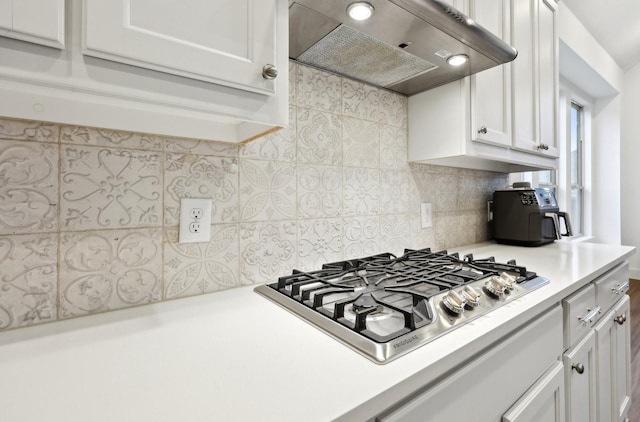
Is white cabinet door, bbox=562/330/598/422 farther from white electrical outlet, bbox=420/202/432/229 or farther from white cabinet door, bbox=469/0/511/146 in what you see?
white cabinet door, bbox=469/0/511/146

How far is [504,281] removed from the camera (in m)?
0.80

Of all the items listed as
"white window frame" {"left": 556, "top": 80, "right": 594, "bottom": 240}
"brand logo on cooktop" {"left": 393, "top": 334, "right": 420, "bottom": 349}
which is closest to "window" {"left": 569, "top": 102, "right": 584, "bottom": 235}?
"white window frame" {"left": 556, "top": 80, "right": 594, "bottom": 240}

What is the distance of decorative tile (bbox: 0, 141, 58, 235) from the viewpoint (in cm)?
63

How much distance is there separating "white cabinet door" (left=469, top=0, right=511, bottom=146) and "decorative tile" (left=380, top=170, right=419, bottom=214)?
33cm

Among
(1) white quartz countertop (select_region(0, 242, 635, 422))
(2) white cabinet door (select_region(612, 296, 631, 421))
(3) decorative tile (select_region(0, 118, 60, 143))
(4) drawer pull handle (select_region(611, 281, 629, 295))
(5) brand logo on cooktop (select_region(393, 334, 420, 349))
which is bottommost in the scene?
(2) white cabinet door (select_region(612, 296, 631, 421))

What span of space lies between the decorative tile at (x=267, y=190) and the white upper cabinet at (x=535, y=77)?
3.57 feet

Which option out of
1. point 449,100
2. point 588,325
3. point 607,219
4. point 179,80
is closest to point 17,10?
point 179,80

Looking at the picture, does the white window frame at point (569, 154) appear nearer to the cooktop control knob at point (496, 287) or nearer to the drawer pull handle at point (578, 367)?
the drawer pull handle at point (578, 367)

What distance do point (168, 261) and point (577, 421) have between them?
1.33 meters

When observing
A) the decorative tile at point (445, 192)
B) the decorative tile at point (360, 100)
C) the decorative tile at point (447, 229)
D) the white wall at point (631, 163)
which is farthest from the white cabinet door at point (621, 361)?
the white wall at point (631, 163)

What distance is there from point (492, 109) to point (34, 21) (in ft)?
4.72

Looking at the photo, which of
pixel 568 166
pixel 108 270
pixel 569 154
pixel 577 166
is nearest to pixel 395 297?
pixel 108 270

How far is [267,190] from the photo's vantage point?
0.98 m

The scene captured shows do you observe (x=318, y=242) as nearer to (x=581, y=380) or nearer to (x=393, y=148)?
(x=393, y=148)
